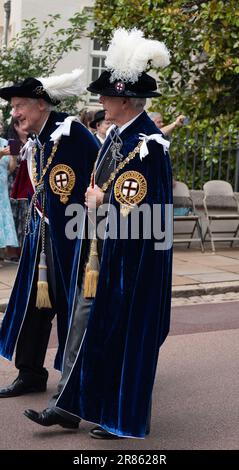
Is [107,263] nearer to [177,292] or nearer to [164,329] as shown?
[164,329]

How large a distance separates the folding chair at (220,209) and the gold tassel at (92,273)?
7.58m

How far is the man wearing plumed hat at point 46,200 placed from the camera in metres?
5.06

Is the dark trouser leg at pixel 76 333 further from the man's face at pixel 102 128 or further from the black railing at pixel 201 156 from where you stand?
the black railing at pixel 201 156

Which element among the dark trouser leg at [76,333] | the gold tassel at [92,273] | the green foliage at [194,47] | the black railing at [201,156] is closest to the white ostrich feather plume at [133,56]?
the gold tassel at [92,273]

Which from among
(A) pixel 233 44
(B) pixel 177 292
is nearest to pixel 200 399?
(B) pixel 177 292

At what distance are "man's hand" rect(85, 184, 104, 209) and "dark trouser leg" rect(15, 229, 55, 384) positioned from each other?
2.72 ft

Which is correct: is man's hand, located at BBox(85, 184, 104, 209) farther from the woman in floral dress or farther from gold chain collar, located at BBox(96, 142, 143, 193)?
the woman in floral dress

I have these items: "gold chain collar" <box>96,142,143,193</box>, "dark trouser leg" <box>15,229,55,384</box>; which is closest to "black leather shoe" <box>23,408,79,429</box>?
"dark trouser leg" <box>15,229,55,384</box>

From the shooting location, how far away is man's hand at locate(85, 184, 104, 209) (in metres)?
4.54

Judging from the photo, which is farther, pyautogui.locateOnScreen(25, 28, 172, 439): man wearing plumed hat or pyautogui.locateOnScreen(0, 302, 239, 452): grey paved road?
pyautogui.locateOnScreen(0, 302, 239, 452): grey paved road

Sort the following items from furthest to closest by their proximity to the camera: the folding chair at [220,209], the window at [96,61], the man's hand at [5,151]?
the window at [96,61] → the folding chair at [220,209] → the man's hand at [5,151]

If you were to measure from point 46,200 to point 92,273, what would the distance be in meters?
0.76

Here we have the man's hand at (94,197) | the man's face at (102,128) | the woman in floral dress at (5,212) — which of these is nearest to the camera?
the man's hand at (94,197)

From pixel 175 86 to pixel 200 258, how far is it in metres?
4.29
